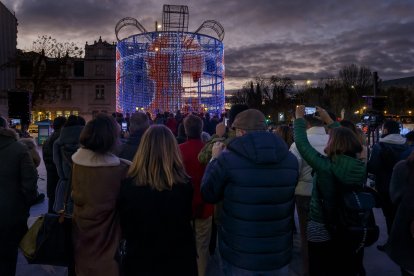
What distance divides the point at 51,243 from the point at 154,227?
3.03ft

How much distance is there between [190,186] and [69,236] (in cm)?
107

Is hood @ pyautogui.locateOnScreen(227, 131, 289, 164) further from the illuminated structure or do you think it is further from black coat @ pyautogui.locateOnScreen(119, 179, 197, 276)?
the illuminated structure

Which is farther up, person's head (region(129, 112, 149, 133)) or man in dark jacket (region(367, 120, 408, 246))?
person's head (region(129, 112, 149, 133))

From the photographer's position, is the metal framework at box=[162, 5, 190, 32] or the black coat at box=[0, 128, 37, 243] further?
the metal framework at box=[162, 5, 190, 32]

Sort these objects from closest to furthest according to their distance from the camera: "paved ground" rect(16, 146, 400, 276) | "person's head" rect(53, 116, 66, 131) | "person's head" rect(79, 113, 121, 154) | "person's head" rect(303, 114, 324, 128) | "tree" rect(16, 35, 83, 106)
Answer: "person's head" rect(79, 113, 121, 154)
"person's head" rect(303, 114, 324, 128)
"paved ground" rect(16, 146, 400, 276)
"person's head" rect(53, 116, 66, 131)
"tree" rect(16, 35, 83, 106)

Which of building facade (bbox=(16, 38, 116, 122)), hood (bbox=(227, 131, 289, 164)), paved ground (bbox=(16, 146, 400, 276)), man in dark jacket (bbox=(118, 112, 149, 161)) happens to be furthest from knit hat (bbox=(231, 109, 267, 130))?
building facade (bbox=(16, 38, 116, 122))

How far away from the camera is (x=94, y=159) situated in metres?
3.03

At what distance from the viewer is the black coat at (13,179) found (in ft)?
11.8

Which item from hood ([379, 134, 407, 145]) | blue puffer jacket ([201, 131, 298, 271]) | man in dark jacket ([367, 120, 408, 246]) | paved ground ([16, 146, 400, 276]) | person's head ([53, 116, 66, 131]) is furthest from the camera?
person's head ([53, 116, 66, 131])

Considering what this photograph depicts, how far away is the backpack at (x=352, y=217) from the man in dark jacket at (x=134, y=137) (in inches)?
89.9

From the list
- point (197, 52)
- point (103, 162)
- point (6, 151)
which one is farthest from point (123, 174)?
point (197, 52)

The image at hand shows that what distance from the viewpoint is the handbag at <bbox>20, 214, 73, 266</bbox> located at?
3.02 metres

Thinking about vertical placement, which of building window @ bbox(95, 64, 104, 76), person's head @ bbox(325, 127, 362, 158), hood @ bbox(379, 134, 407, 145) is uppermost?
building window @ bbox(95, 64, 104, 76)

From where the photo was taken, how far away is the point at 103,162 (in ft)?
9.93
